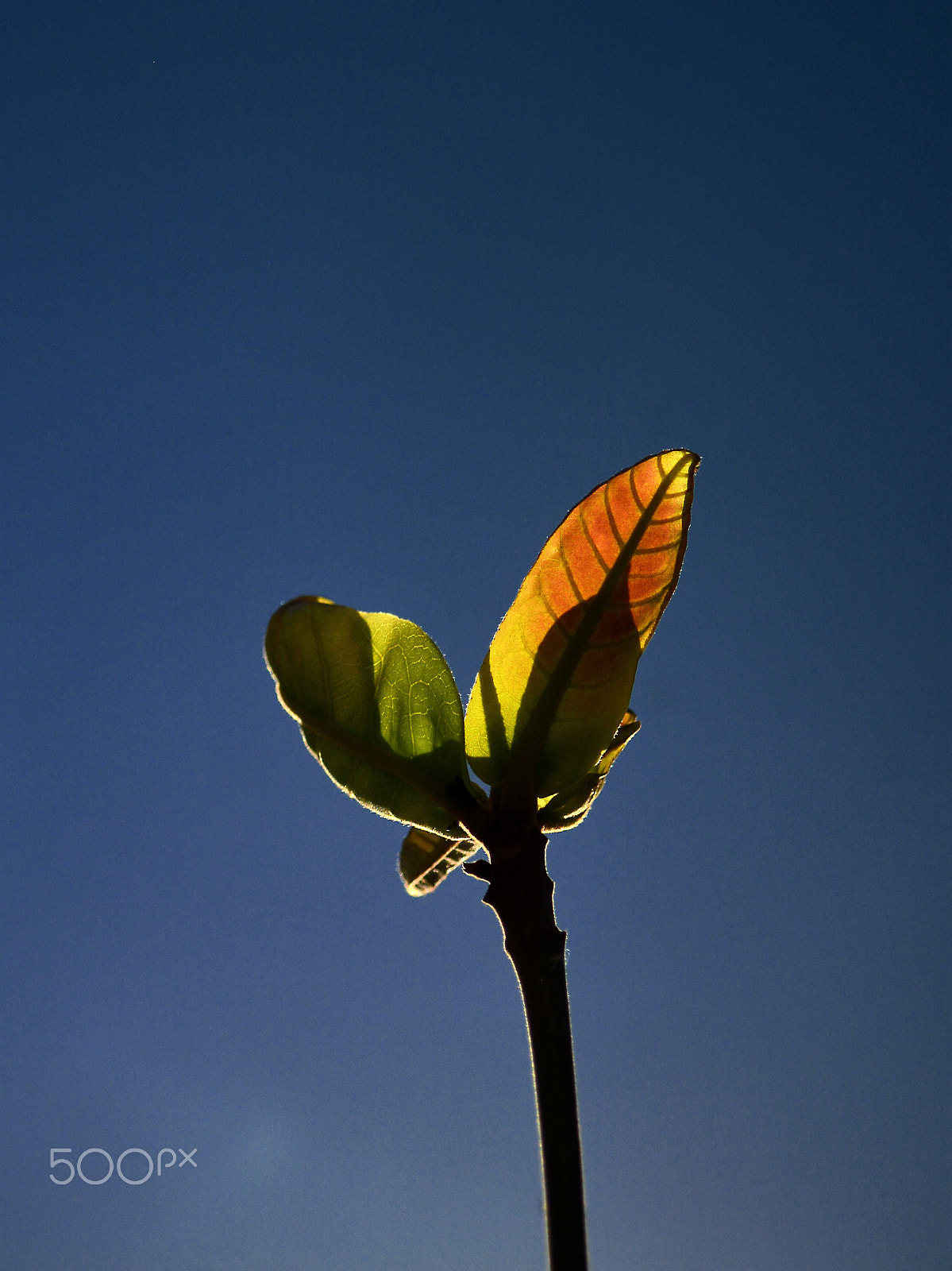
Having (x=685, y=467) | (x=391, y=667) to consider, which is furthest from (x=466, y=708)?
(x=685, y=467)

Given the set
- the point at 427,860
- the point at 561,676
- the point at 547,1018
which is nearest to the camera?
the point at 547,1018

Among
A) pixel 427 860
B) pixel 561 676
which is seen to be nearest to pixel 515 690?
pixel 561 676

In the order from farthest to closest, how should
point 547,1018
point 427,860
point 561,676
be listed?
1. point 427,860
2. point 561,676
3. point 547,1018

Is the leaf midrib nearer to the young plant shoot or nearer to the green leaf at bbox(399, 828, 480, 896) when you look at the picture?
the young plant shoot

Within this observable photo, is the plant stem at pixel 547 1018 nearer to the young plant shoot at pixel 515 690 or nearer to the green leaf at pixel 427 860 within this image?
the young plant shoot at pixel 515 690

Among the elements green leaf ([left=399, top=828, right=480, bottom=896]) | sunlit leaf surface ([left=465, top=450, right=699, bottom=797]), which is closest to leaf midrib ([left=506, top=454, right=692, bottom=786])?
sunlit leaf surface ([left=465, top=450, right=699, bottom=797])

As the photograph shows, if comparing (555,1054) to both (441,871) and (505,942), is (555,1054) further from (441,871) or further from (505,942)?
(441,871)

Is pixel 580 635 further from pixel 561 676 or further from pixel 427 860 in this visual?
pixel 427 860
